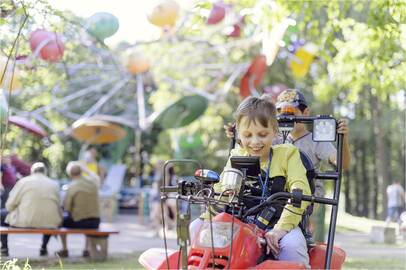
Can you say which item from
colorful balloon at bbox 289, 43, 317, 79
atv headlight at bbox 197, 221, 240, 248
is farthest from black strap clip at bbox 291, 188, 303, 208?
colorful balloon at bbox 289, 43, 317, 79

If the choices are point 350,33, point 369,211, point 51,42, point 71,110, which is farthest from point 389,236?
point 369,211

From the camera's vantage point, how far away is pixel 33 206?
10.9 metres

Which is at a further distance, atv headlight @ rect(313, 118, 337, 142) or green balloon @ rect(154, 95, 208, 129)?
green balloon @ rect(154, 95, 208, 129)

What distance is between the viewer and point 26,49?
28.2 feet

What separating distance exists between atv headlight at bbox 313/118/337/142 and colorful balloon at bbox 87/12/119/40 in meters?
6.20

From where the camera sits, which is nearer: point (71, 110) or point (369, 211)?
point (71, 110)

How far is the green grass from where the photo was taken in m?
10.4

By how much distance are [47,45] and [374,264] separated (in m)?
5.67

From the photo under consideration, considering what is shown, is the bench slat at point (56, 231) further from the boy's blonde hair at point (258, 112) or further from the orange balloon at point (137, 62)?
the boy's blonde hair at point (258, 112)

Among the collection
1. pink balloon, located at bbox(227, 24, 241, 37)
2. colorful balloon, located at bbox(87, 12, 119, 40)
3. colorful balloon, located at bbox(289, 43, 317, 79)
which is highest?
pink balloon, located at bbox(227, 24, 241, 37)

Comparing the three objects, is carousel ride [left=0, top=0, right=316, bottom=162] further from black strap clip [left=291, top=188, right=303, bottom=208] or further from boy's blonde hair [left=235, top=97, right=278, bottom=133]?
black strap clip [left=291, top=188, right=303, bottom=208]

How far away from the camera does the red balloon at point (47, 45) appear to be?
949 cm

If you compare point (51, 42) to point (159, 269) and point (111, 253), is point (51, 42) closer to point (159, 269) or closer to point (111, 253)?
point (111, 253)

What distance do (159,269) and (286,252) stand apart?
76 centimetres
